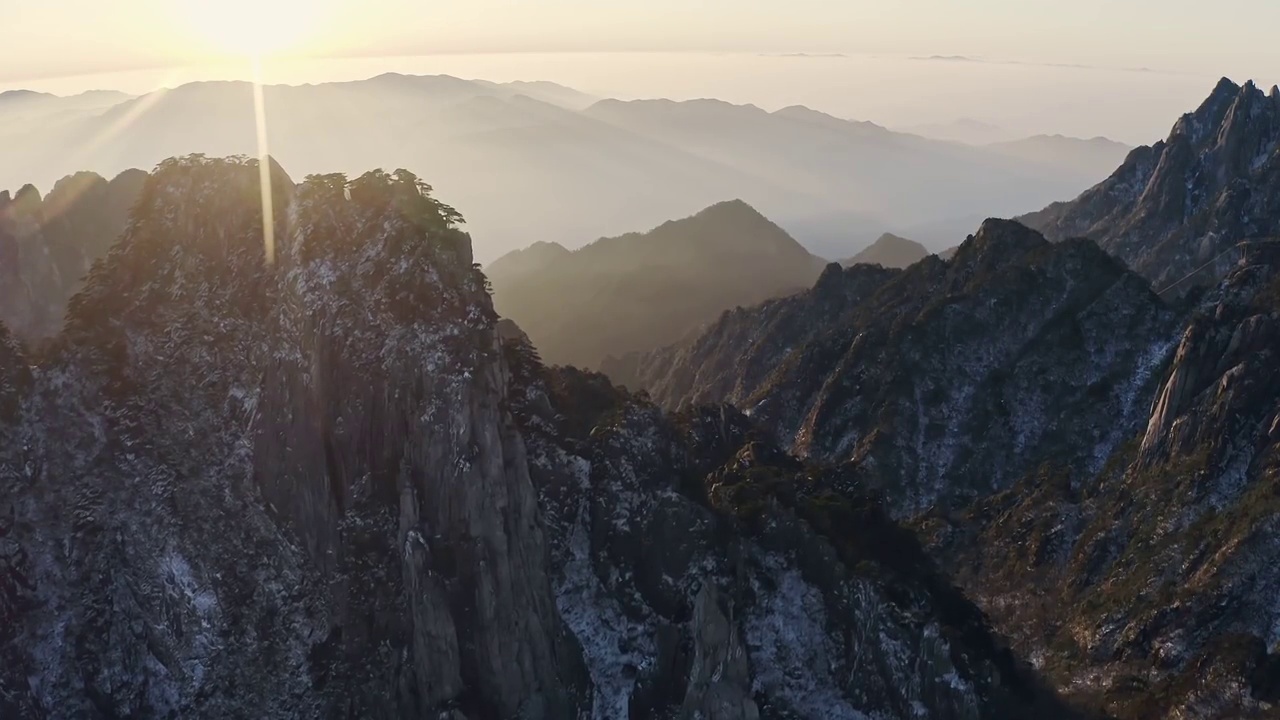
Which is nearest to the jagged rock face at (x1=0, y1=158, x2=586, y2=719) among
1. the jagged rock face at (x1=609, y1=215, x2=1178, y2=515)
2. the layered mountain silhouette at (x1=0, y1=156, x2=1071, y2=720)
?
the layered mountain silhouette at (x1=0, y1=156, x2=1071, y2=720)

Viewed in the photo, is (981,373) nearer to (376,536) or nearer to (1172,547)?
(1172,547)

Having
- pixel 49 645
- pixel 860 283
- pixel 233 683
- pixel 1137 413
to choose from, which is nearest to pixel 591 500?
pixel 233 683

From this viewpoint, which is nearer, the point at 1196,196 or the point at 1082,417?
the point at 1082,417

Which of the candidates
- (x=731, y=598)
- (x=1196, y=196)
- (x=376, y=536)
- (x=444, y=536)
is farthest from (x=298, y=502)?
(x=1196, y=196)

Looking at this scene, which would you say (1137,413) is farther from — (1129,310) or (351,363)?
(351,363)

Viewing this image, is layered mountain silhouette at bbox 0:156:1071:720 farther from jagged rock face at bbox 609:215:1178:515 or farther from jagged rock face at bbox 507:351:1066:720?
jagged rock face at bbox 609:215:1178:515

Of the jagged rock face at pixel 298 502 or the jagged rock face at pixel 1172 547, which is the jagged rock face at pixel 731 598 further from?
the jagged rock face at pixel 1172 547

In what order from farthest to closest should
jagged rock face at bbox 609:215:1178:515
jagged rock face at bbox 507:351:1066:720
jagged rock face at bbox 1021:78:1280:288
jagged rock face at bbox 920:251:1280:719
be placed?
jagged rock face at bbox 1021:78:1280:288 → jagged rock face at bbox 609:215:1178:515 → jagged rock face at bbox 920:251:1280:719 → jagged rock face at bbox 507:351:1066:720
